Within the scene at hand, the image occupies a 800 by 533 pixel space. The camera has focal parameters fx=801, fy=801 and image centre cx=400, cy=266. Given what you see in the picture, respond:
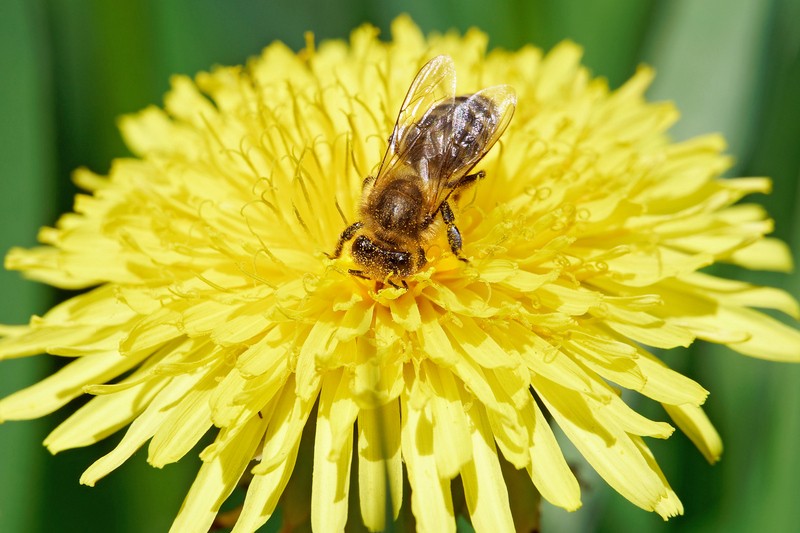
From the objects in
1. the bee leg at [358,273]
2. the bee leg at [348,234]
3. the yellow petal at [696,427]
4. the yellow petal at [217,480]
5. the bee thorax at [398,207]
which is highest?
the bee thorax at [398,207]

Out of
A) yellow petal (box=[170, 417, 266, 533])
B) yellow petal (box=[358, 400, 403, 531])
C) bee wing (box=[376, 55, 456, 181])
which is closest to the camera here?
yellow petal (box=[358, 400, 403, 531])

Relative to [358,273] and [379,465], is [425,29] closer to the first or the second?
[358,273]

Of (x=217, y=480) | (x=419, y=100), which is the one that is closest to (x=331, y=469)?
(x=217, y=480)

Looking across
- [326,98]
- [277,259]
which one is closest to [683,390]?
[277,259]

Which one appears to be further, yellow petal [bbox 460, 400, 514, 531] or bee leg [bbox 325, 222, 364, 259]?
bee leg [bbox 325, 222, 364, 259]


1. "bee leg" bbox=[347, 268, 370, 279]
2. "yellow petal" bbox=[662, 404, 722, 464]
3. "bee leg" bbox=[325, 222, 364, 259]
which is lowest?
"yellow petal" bbox=[662, 404, 722, 464]

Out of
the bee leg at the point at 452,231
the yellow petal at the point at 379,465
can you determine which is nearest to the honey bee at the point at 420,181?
the bee leg at the point at 452,231

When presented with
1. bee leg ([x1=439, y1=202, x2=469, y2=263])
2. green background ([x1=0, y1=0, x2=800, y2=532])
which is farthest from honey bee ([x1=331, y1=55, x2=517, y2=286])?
green background ([x1=0, y1=0, x2=800, y2=532])

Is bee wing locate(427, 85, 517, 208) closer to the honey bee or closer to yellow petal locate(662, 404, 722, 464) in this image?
the honey bee

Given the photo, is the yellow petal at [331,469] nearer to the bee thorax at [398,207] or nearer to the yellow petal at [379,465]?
the yellow petal at [379,465]
